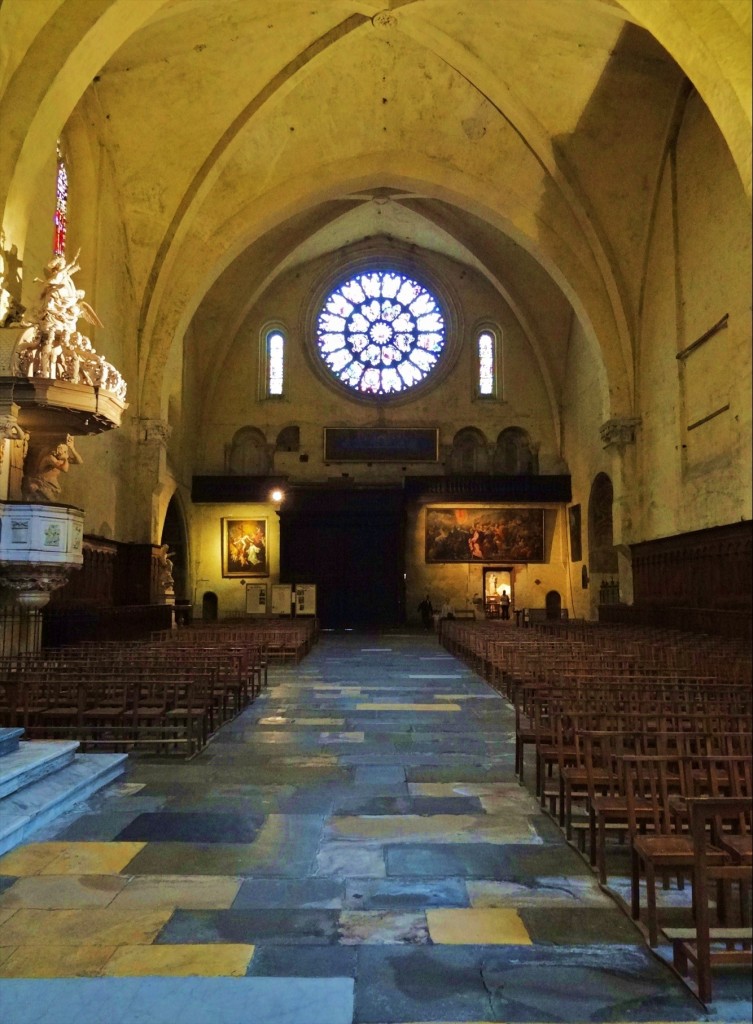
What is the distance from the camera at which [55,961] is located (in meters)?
2.94

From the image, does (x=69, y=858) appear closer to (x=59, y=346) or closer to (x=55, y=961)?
(x=55, y=961)

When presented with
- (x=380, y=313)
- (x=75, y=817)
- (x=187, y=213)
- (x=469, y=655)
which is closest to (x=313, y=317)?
(x=380, y=313)

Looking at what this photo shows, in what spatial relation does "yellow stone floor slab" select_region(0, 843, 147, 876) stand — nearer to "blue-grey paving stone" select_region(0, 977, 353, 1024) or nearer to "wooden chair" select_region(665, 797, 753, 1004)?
"blue-grey paving stone" select_region(0, 977, 353, 1024)

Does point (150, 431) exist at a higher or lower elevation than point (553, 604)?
higher

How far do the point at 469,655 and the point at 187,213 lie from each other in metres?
12.3

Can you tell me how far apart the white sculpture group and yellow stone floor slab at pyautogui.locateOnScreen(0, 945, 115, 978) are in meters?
8.20

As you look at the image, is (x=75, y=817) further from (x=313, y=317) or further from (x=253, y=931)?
(x=313, y=317)

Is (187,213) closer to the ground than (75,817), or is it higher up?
higher up

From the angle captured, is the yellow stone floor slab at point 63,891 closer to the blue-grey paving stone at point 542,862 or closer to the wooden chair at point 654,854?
the blue-grey paving stone at point 542,862

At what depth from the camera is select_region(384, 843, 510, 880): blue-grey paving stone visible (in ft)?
12.6

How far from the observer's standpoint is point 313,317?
27328mm

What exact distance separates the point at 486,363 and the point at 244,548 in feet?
36.8

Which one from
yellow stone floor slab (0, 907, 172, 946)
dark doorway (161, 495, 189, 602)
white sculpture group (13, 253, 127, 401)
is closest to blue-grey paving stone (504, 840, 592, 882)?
yellow stone floor slab (0, 907, 172, 946)

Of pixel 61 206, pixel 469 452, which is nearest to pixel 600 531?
pixel 469 452
